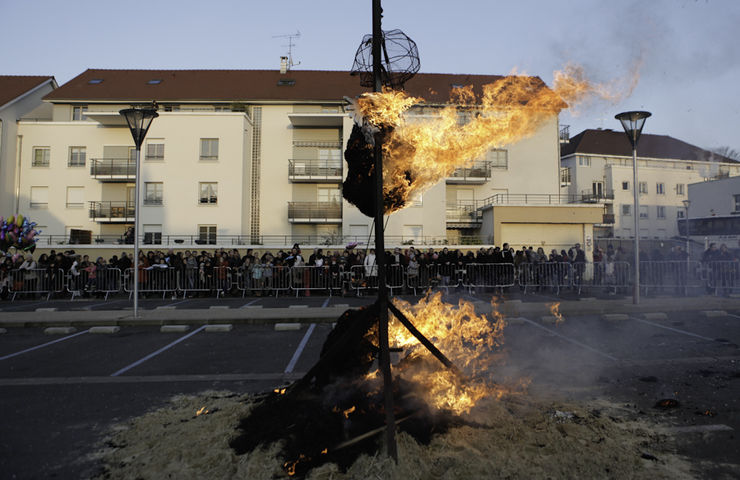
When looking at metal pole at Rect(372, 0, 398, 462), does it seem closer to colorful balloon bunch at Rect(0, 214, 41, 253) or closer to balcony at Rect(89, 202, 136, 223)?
colorful balloon bunch at Rect(0, 214, 41, 253)

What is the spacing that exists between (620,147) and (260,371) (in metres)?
55.1

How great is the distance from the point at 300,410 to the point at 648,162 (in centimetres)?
5489

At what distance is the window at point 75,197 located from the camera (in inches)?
1249

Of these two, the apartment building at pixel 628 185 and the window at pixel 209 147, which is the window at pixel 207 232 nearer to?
the window at pixel 209 147

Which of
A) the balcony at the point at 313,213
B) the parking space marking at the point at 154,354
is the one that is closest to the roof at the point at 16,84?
the balcony at the point at 313,213

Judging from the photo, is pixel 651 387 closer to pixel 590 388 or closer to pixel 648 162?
pixel 590 388

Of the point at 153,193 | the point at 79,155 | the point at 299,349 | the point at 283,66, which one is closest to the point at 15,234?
the point at 299,349

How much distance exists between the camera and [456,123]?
198 inches

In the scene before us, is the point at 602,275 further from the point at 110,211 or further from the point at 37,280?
the point at 110,211

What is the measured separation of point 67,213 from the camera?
31438mm

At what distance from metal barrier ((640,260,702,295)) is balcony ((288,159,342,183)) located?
21.8 metres

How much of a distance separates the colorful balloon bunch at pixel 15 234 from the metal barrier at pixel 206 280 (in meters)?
5.77

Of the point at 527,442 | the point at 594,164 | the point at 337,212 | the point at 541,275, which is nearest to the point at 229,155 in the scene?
the point at 337,212

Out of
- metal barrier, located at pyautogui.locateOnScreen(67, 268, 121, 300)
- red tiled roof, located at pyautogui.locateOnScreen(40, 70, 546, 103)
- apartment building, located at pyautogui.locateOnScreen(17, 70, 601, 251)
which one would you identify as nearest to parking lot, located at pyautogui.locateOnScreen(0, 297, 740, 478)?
metal barrier, located at pyautogui.locateOnScreen(67, 268, 121, 300)
